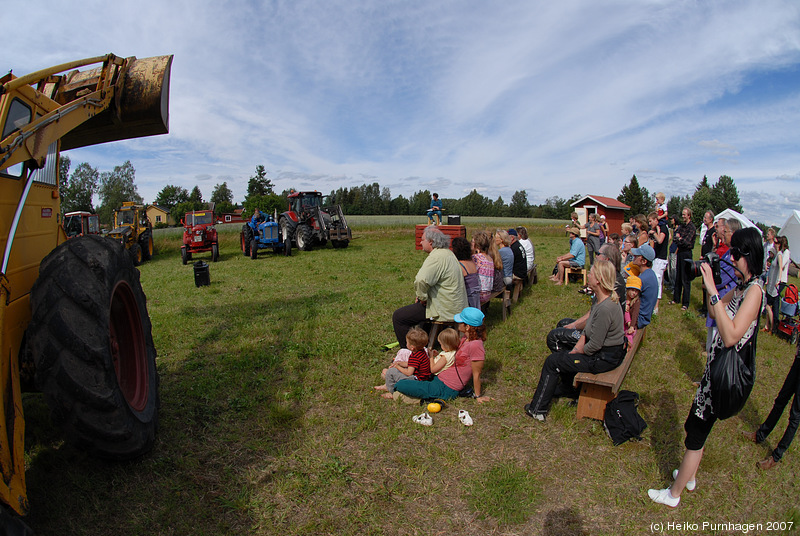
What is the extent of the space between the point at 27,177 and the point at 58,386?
129 cm

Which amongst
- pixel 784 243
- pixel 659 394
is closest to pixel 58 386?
pixel 659 394

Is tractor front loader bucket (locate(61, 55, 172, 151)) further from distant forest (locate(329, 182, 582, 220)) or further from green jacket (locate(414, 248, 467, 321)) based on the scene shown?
distant forest (locate(329, 182, 582, 220))

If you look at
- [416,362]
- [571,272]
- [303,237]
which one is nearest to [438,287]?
[416,362]

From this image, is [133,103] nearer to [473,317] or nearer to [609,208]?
[473,317]

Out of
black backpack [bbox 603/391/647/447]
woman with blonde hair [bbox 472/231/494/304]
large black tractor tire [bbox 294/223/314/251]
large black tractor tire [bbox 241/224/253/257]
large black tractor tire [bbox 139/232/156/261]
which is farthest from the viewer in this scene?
large black tractor tire [bbox 139/232/156/261]

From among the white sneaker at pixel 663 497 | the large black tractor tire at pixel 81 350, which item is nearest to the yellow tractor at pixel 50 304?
the large black tractor tire at pixel 81 350

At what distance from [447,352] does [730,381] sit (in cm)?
250

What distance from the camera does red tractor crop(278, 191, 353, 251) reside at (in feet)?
58.3

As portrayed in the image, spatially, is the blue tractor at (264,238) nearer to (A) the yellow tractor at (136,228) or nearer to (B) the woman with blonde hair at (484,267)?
(A) the yellow tractor at (136,228)

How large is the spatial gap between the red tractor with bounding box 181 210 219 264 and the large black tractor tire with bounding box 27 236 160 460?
14670mm

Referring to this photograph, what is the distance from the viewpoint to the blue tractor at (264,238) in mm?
16625

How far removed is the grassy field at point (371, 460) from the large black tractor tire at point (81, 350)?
0.63 m

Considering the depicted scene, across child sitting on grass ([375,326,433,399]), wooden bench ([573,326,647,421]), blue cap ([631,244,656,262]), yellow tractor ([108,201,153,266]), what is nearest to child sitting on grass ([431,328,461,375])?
child sitting on grass ([375,326,433,399])

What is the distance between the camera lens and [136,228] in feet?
60.2
